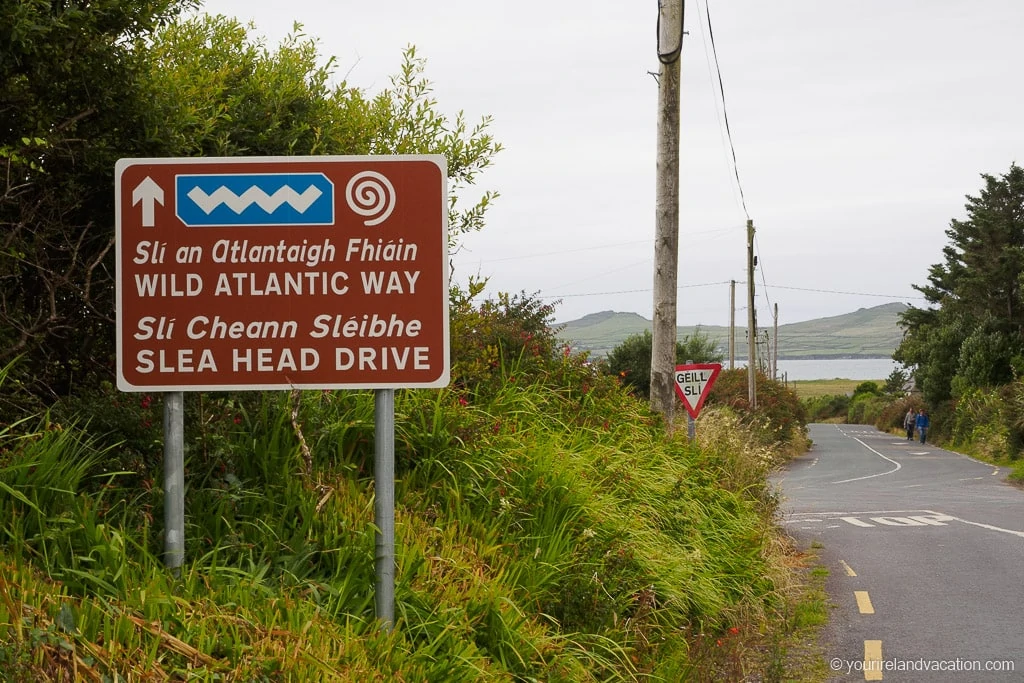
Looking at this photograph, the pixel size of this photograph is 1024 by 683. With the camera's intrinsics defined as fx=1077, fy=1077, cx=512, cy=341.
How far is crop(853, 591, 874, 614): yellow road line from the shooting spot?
966 cm

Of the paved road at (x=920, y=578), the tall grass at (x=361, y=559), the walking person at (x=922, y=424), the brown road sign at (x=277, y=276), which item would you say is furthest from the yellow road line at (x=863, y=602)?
the walking person at (x=922, y=424)

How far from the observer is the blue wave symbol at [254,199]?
4820 mm

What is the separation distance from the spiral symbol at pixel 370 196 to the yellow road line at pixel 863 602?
6.68m

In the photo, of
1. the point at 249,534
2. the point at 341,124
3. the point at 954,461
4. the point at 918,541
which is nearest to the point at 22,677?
the point at 249,534

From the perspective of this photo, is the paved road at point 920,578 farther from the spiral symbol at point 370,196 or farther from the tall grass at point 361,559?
the spiral symbol at point 370,196

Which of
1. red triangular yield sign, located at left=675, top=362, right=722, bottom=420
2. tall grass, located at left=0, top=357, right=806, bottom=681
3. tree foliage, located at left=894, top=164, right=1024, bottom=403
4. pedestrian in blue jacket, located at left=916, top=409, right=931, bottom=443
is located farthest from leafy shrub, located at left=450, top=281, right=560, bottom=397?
pedestrian in blue jacket, located at left=916, top=409, right=931, bottom=443

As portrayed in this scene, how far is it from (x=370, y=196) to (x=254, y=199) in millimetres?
519

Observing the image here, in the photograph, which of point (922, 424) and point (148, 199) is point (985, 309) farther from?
point (148, 199)

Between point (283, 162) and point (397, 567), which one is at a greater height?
point (283, 162)

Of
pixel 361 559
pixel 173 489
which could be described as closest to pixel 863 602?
pixel 361 559

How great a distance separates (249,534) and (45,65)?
2737mm

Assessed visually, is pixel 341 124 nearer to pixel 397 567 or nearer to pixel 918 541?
pixel 397 567

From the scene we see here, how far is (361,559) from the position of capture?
510cm

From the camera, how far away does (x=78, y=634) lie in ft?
11.7
